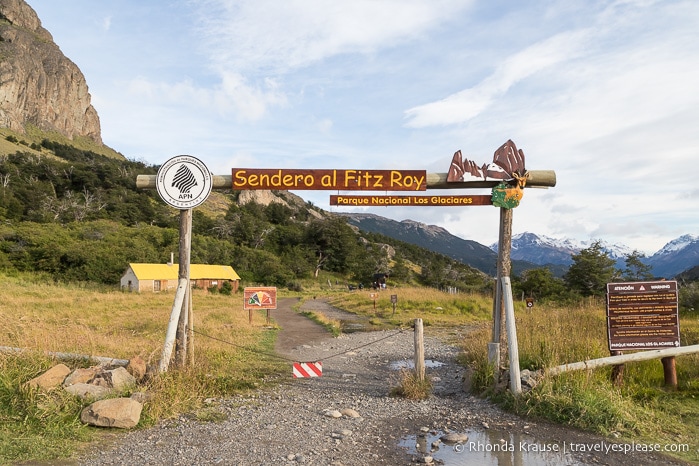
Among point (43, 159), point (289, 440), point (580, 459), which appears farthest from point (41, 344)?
point (43, 159)

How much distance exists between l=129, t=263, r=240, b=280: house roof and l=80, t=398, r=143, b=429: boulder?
3872cm

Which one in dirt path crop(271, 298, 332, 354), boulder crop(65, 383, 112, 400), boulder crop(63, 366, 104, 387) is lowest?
dirt path crop(271, 298, 332, 354)

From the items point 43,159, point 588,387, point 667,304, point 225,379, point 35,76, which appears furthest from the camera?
point 35,76

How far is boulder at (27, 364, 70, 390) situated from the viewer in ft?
21.5

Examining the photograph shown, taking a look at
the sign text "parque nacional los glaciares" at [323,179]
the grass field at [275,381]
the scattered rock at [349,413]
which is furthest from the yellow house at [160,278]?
the scattered rock at [349,413]

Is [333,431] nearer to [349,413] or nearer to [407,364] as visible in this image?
[349,413]

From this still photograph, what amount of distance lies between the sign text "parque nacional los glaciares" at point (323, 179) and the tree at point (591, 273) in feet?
93.6

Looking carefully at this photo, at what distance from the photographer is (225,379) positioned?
28.1 ft

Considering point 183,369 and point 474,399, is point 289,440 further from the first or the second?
point 474,399

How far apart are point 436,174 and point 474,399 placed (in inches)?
171

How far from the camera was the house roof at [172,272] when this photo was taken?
42.6 m

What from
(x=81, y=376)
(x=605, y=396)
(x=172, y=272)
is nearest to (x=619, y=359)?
(x=605, y=396)

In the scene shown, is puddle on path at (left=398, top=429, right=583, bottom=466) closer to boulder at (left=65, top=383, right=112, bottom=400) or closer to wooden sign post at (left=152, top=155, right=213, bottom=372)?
boulder at (left=65, top=383, right=112, bottom=400)

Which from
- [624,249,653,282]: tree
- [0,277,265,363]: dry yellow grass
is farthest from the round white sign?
[624,249,653,282]: tree
